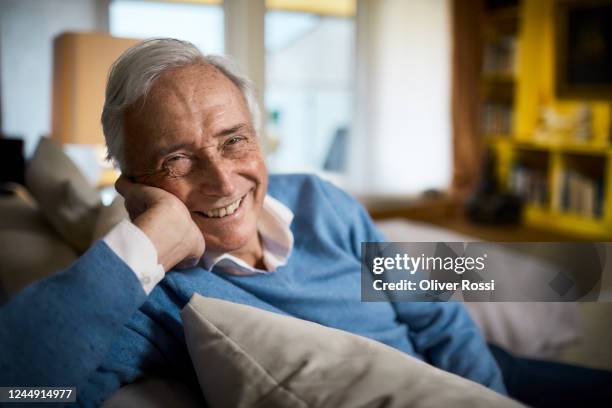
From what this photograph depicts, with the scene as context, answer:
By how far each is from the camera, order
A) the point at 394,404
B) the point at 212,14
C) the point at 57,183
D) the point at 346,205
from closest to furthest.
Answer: the point at 394,404, the point at 212,14, the point at 346,205, the point at 57,183

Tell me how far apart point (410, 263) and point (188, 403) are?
0.85ft

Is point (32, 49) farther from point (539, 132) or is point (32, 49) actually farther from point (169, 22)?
point (539, 132)

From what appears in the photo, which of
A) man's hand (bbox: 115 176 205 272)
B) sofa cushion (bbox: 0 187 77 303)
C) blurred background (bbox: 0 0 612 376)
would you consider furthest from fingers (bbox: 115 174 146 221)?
blurred background (bbox: 0 0 612 376)

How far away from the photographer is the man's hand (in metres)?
0.52

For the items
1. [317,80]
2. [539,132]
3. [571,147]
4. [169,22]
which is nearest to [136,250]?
[169,22]

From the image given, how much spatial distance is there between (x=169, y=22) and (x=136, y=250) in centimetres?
26

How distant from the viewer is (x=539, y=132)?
3.82 m

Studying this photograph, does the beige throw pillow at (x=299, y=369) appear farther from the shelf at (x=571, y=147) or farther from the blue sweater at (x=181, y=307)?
the shelf at (x=571, y=147)

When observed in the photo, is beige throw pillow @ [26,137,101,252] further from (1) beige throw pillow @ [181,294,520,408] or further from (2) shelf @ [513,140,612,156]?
(2) shelf @ [513,140,612,156]

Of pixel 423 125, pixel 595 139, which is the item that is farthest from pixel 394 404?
pixel 595 139

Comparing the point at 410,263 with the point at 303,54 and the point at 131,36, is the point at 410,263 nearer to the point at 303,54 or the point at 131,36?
the point at 131,36

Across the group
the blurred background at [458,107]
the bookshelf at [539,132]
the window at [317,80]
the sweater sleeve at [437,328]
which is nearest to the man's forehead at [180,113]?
the sweater sleeve at [437,328]

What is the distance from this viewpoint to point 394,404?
410mm

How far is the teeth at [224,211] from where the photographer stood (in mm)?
592
